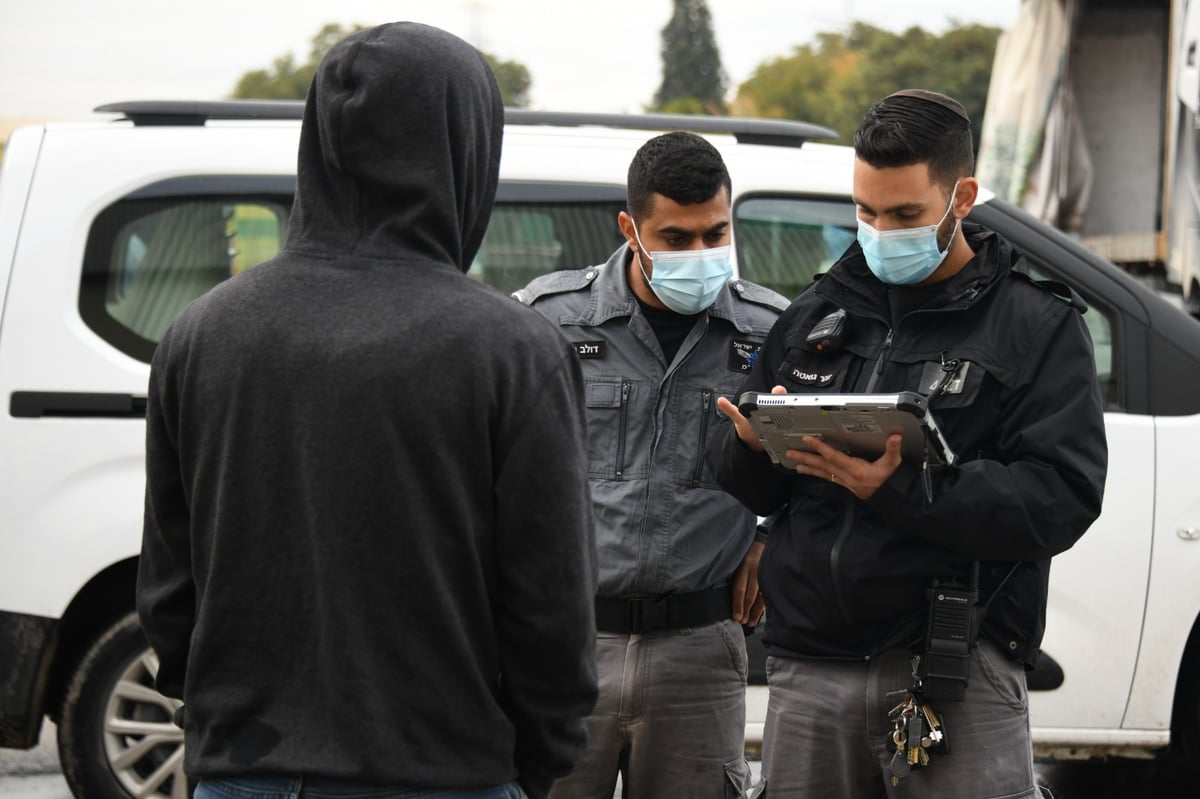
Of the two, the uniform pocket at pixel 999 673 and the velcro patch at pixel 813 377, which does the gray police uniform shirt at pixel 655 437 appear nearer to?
the velcro patch at pixel 813 377

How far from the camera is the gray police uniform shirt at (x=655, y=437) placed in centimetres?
291

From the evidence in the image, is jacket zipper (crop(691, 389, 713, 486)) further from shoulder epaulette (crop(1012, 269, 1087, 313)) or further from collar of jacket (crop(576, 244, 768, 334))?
shoulder epaulette (crop(1012, 269, 1087, 313))

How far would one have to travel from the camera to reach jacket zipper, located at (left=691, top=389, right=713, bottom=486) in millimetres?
2953

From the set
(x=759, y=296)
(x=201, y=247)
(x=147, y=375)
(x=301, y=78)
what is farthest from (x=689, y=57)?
(x=759, y=296)

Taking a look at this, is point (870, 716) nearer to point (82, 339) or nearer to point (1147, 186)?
point (82, 339)

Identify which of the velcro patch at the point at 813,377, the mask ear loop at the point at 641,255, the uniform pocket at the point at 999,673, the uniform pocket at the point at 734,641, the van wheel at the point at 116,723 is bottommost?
the van wheel at the point at 116,723

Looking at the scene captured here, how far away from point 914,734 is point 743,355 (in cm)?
95

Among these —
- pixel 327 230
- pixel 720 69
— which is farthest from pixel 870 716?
pixel 720 69

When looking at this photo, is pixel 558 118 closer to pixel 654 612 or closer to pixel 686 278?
pixel 686 278

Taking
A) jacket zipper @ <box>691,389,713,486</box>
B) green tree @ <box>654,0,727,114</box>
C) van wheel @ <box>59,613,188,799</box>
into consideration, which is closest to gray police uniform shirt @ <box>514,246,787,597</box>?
jacket zipper @ <box>691,389,713,486</box>

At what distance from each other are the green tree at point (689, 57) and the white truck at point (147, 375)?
100135 mm

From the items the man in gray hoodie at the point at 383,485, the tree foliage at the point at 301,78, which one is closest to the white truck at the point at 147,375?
the man in gray hoodie at the point at 383,485

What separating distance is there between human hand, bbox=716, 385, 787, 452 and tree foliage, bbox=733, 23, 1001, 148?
53.0 m

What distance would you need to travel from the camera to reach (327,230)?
74.0 inches
